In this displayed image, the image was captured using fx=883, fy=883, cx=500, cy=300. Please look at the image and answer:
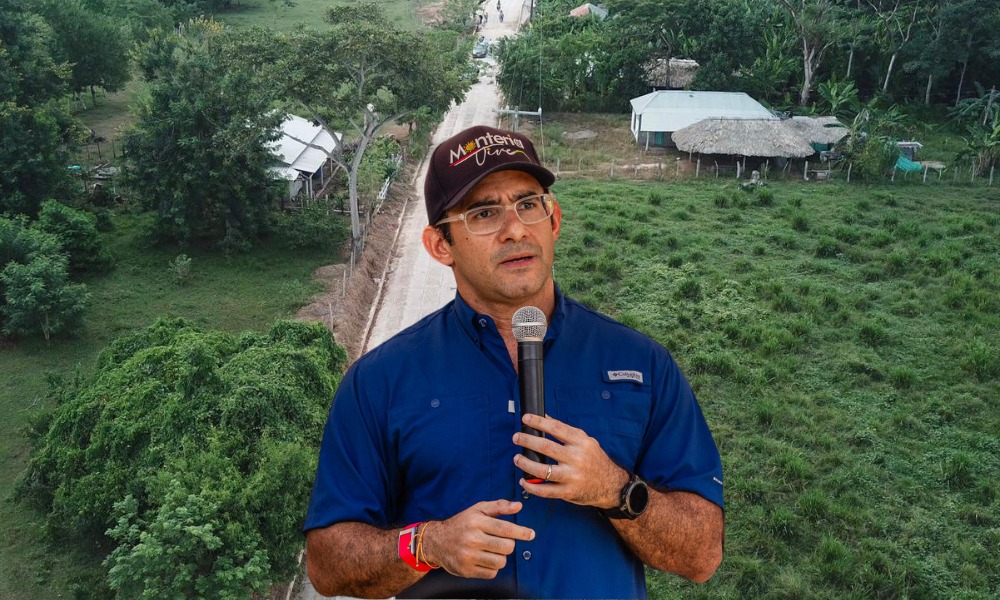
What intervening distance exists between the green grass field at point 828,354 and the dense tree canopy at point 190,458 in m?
4.41

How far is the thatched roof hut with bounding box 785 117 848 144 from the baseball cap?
82.2 ft

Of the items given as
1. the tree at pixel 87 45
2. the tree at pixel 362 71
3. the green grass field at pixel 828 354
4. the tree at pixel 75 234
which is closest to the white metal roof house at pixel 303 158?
the tree at pixel 362 71

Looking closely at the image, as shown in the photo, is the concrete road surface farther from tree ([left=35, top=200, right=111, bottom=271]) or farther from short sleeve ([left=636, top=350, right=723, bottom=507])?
short sleeve ([left=636, top=350, right=723, bottom=507])

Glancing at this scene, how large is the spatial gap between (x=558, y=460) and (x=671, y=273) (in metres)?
16.1

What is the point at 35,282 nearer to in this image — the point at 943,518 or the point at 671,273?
the point at 671,273

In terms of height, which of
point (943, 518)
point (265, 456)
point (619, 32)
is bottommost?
point (943, 518)

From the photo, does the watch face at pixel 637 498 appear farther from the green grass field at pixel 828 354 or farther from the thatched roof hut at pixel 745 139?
the thatched roof hut at pixel 745 139

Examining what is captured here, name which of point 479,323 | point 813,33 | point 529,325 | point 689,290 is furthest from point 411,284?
point 813,33

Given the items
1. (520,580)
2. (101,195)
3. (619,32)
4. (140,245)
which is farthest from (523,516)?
(619,32)

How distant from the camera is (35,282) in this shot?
1566 cm

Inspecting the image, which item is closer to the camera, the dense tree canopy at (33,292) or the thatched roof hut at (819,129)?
the dense tree canopy at (33,292)

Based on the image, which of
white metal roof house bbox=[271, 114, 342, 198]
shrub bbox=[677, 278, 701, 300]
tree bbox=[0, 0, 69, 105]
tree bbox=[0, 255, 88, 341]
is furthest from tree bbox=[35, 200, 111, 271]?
shrub bbox=[677, 278, 701, 300]

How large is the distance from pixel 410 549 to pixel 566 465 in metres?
0.54

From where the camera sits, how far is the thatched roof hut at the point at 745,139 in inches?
973
